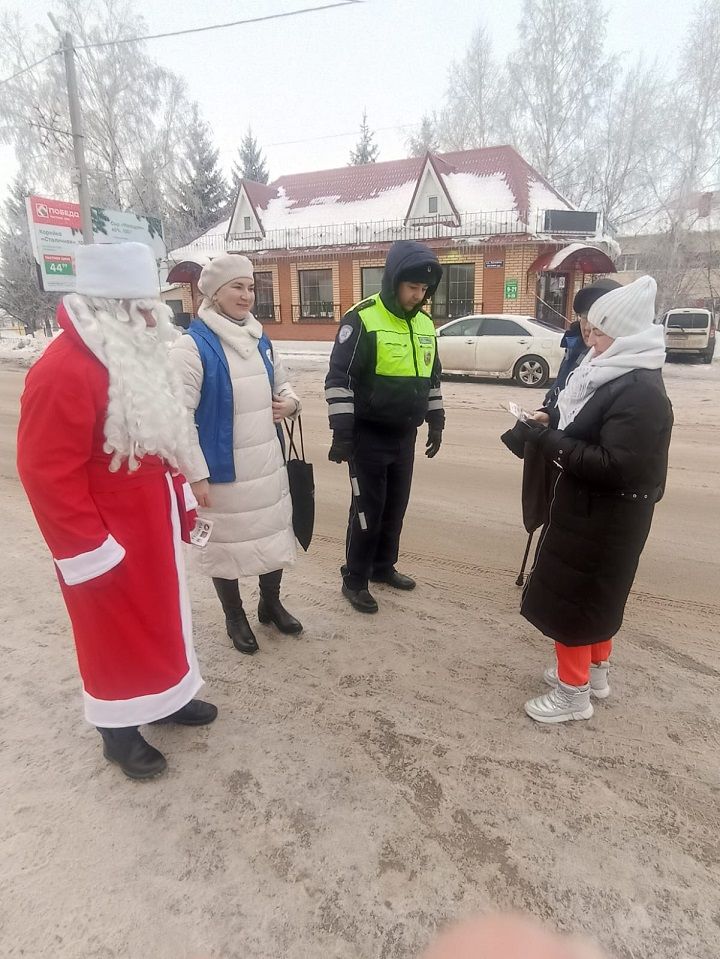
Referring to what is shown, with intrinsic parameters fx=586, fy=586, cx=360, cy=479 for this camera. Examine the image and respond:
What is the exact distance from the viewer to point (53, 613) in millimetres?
3318

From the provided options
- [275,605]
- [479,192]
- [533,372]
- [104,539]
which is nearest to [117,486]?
[104,539]

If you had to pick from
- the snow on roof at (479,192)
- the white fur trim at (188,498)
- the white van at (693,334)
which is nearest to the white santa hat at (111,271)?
the white fur trim at (188,498)

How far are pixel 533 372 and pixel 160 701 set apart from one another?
10.5 metres

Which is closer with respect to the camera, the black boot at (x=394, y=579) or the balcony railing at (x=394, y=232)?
the black boot at (x=394, y=579)

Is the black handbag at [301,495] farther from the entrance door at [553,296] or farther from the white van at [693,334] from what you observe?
the entrance door at [553,296]

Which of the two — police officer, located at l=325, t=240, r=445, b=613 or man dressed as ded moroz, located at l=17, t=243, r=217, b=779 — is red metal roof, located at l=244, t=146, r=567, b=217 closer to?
police officer, located at l=325, t=240, r=445, b=613

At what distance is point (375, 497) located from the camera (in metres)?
3.30

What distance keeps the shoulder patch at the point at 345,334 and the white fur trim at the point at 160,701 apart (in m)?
1.28

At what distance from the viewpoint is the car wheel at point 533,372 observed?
1132cm

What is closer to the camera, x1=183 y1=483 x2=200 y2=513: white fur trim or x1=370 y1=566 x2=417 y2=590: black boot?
x1=183 y1=483 x2=200 y2=513: white fur trim

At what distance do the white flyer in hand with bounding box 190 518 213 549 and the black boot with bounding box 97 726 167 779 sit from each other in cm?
72

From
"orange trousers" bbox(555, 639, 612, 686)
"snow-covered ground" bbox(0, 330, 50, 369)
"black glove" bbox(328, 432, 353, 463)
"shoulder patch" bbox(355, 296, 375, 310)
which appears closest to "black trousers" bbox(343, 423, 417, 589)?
"black glove" bbox(328, 432, 353, 463)

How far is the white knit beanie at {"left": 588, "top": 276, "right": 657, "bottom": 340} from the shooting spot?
1992 millimetres

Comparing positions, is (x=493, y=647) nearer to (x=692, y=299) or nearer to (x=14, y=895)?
(x=14, y=895)
